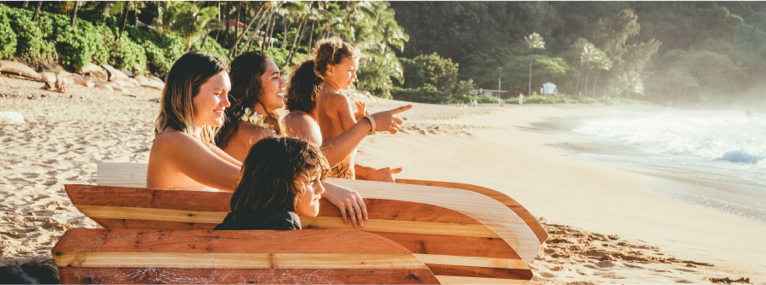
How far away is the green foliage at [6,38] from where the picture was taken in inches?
564

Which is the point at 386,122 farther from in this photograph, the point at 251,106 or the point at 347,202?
the point at 251,106

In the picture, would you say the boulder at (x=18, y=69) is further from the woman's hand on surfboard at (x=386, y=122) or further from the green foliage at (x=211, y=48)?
the woman's hand on surfboard at (x=386, y=122)

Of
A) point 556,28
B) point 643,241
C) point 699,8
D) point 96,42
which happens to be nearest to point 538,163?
point 643,241

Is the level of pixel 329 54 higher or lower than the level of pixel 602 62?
lower

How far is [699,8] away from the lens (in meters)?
83.0

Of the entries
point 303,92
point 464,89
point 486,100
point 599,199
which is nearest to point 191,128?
point 303,92

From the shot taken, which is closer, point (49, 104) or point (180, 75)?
point (180, 75)

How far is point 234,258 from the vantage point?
5.15ft

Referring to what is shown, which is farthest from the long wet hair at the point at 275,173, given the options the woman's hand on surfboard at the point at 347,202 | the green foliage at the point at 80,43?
the green foliage at the point at 80,43

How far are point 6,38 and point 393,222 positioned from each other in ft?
56.5

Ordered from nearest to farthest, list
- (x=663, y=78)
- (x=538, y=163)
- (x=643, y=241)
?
(x=643, y=241) → (x=538, y=163) → (x=663, y=78)

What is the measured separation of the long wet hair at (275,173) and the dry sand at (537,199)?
6.68ft

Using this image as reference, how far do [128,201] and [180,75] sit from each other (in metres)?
0.54

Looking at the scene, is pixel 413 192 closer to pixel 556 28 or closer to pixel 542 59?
pixel 542 59
